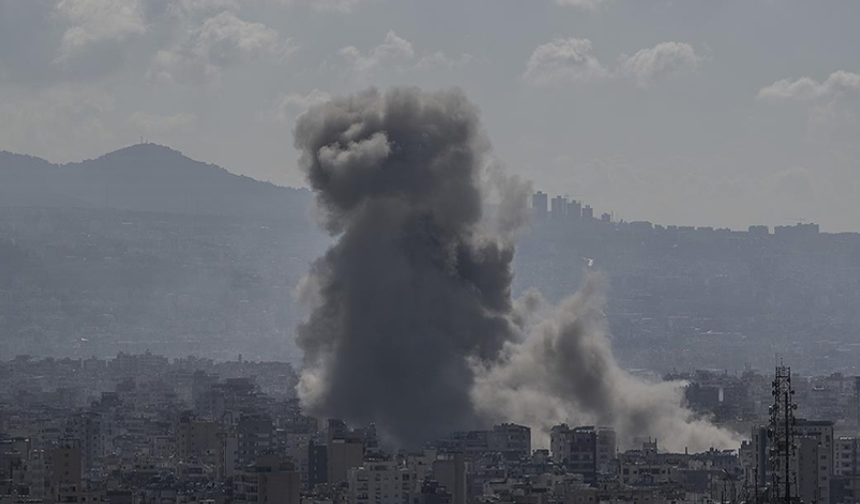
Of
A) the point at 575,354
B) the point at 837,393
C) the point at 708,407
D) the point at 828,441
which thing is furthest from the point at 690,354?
the point at 828,441

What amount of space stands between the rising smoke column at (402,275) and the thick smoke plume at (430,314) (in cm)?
4

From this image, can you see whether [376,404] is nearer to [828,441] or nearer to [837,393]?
[828,441]

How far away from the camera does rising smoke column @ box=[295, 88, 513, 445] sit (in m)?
74.3

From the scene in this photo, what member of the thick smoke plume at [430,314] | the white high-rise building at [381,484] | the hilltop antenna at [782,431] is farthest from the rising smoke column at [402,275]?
the hilltop antenna at [782,431]

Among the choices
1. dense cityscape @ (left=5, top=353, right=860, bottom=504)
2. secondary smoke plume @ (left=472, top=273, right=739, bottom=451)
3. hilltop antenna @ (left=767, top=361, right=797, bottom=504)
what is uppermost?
secondary smoke plume @ (left=472, top=273, right=739, bottom=451)

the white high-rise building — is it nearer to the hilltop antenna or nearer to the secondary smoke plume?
the secondary smoke plume

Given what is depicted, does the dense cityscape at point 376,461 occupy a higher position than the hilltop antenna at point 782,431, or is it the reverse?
the dense cityscape at point 376,461

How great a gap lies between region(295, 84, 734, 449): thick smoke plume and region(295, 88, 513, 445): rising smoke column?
4 centimetres

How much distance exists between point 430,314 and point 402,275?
1.53 metres

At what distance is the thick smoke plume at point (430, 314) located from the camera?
7456 centimetres

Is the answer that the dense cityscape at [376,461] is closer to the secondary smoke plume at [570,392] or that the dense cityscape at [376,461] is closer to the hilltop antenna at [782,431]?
the secondary smoke plume at [570,392]

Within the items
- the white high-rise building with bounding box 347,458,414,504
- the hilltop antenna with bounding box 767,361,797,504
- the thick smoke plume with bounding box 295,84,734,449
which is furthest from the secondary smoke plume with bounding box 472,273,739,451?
the hilltop antenna with bounding box 767,361,797,504

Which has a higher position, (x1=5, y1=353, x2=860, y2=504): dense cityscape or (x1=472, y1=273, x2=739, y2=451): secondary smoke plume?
(x1=472, y1=273, x2=739, y2=451): secondary smoke plume

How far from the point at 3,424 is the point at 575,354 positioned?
23470 mm
